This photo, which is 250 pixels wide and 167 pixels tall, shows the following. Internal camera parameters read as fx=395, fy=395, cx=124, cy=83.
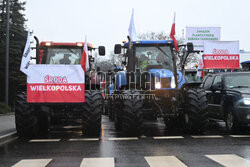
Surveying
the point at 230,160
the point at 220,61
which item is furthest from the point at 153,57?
the point at 220,61

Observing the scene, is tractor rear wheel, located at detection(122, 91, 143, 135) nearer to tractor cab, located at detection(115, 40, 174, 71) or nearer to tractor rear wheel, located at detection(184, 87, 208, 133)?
tractor rear wheel, located at detection(184, 87, 208, 133)

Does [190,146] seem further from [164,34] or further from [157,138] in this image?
[164,34]

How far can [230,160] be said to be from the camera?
7.58 m

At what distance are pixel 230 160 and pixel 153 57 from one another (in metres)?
6.06

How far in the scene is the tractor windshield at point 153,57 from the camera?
42.3 ft

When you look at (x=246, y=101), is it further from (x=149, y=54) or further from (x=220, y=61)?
(x=220, y=61)

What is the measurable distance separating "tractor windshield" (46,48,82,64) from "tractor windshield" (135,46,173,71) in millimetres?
2112

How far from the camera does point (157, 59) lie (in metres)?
13.0

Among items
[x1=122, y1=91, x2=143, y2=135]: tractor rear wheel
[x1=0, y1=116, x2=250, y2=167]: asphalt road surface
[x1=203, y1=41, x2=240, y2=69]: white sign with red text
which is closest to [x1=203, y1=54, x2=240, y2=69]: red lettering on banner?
[x1=203, y1=41, x2=240, y2=69]: white sign with red text

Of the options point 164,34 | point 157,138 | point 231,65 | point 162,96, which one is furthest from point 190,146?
point 164,34

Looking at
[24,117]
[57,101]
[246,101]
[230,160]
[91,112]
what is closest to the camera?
[230,160]

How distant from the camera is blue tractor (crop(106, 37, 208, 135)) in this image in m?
11.5

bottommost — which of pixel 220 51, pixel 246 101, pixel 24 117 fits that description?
pixel 24 117

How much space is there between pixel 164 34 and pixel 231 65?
134ft
